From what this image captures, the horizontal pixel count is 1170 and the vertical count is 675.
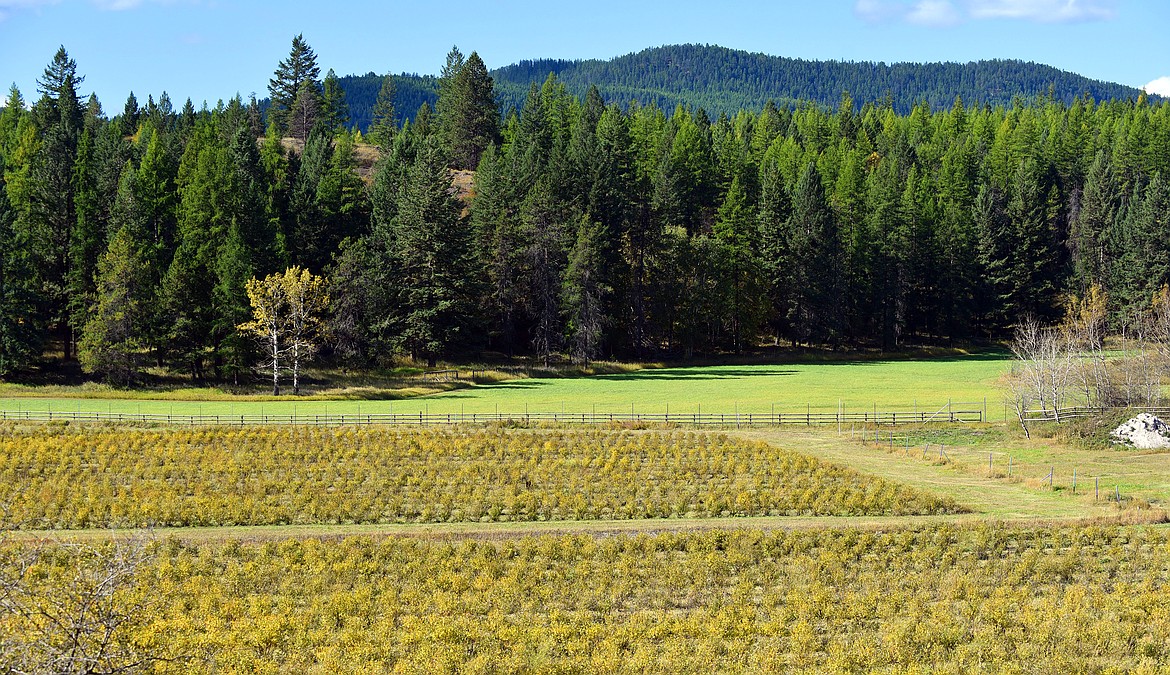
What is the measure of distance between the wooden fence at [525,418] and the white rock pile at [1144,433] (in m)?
9.25

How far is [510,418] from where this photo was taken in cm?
6238

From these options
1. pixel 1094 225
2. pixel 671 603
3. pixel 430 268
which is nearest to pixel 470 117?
pixel 430 268

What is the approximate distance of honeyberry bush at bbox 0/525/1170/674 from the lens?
24.0 meters

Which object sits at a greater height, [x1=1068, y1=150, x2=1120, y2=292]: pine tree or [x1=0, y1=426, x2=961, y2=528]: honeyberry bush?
[x1=1068, y1=150, x2=1120, y2=292]: pine tree

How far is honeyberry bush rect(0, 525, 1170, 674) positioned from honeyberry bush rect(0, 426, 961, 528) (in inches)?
179

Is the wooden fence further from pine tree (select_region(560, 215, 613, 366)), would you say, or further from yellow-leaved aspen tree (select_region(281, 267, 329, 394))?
pine tree (select_region(560, 215, 613, 366))

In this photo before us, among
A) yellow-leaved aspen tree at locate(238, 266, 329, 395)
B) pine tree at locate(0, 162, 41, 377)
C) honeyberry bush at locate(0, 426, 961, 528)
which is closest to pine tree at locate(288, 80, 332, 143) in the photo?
pine tree at locate(0, 162, 41, 377)

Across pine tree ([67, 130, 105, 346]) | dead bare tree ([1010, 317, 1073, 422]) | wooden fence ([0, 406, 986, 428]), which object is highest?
pine tree ([67, 130, 105, 346])

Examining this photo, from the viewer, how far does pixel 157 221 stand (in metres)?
88.6

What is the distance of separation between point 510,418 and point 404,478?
57.4 feet

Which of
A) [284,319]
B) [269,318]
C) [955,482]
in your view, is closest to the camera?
[955,482]

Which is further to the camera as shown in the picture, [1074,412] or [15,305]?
[15,305]

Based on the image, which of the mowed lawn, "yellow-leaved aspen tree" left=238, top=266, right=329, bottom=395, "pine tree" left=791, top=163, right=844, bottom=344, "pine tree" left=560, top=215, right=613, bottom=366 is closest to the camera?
the mowed lawn

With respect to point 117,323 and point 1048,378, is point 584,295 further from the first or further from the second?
point 1048,378
